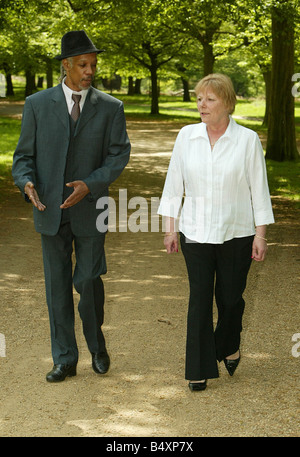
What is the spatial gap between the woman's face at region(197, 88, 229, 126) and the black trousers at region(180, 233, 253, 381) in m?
0.76

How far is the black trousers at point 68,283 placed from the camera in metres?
4.98

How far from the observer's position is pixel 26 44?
44.7 meters

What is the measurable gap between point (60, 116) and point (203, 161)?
3.25ft

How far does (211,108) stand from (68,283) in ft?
5.02

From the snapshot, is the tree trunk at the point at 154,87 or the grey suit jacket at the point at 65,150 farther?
the tree trunk at the point at 154,87

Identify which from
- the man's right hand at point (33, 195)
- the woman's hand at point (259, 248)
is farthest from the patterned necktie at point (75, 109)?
the woman's hand at point (259, 248)

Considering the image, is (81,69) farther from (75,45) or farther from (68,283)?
(68,283)

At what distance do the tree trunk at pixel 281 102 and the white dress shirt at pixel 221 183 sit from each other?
553 inches

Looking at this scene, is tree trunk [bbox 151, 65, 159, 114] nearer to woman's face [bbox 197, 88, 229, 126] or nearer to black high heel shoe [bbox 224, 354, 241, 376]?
black high heel shoe [bbox 224, 354, 241, 376]

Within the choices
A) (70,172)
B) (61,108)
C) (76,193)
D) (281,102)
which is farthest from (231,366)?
(281,102)

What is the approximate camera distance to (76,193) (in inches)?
186

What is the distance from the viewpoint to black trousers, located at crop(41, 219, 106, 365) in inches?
196

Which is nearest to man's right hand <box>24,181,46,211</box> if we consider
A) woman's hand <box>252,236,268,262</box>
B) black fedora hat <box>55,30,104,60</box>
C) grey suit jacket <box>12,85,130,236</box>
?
grey suit jacket <box>12,85,130,236</box>

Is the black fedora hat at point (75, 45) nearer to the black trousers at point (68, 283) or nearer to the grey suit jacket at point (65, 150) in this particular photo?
the grey suit jacket at point (65, 150)
